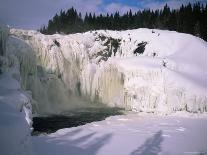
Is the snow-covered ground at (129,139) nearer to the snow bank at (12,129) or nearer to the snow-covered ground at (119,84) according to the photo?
the snow-covered ground at (119,84)

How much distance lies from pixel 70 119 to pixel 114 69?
299 inches

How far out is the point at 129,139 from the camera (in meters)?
13.4

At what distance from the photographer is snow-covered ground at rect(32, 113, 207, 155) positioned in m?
11.5

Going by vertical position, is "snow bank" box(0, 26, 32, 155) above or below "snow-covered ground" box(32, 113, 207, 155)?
above

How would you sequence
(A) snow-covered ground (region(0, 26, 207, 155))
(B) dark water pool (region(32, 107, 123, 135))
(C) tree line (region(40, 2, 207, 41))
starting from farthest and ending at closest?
(C) tree line (region(40, 2, 207, 41)), (B) dark water pool (region(32, 107, 123, 135)), (A) snow-covered ground (region(0, 26, 207, 155))

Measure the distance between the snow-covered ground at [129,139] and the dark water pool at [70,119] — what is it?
140 cm

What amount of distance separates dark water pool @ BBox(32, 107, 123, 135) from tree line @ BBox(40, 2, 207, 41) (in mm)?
22486

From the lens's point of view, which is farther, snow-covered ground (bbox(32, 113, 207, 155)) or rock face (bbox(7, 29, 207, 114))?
rock face (bbox(7, 29, 207, 114))

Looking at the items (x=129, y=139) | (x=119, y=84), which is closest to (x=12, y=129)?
(x=129, y=139)

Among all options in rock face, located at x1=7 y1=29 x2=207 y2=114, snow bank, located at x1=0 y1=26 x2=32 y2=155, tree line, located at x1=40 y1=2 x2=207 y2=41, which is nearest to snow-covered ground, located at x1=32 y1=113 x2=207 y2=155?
snow bank, located at x1=0 y1=26 x2=32 y2=155

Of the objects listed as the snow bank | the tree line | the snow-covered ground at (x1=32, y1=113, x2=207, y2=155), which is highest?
the tree line

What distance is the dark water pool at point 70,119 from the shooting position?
16.3 meters

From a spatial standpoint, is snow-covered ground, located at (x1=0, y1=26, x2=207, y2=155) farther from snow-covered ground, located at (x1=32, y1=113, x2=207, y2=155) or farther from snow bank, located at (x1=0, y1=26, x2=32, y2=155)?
snow bank, located at (x1=0, y1=26, x2=32, y2=155)

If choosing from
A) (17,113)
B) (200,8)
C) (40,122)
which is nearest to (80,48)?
(40,122)
